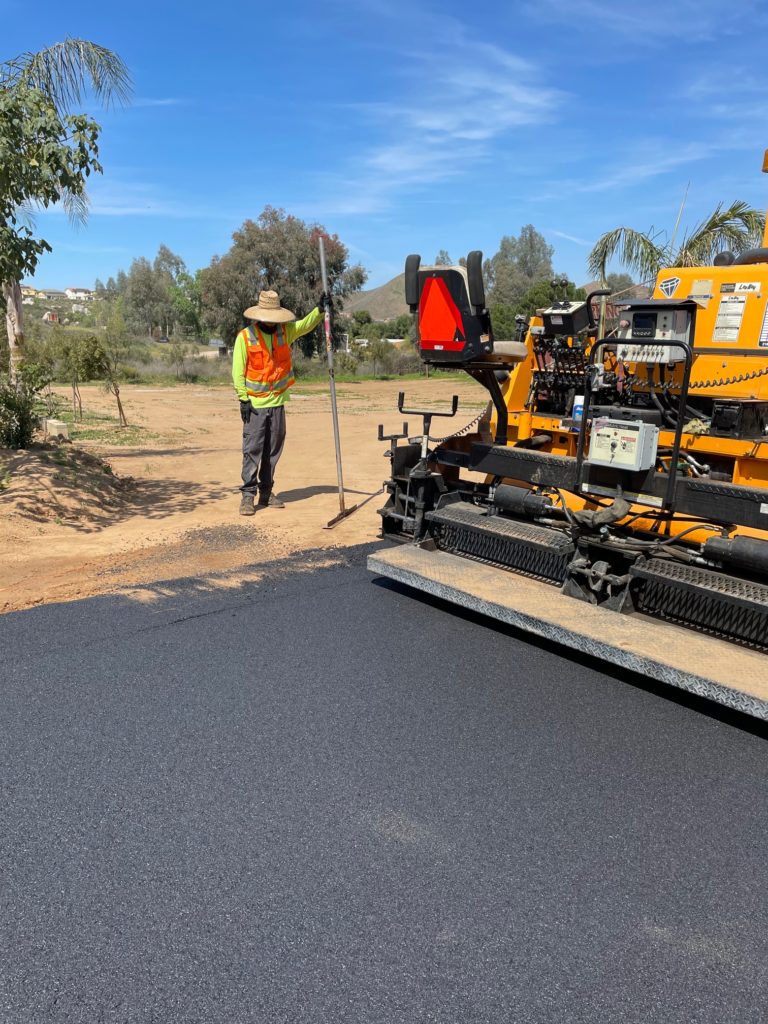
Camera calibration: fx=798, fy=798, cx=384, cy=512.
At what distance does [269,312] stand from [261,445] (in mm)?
1289

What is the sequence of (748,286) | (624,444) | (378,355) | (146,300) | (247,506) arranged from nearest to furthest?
(624,444) < (748,286) < (247,506) < (378,355) < (146,300)

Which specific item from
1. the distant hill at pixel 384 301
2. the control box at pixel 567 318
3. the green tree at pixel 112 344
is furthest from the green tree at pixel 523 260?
the distant hill at pixel 384 301

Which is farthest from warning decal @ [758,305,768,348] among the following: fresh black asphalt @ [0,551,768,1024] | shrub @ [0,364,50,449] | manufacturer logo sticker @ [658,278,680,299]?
shrub @ [0,364,50,449]

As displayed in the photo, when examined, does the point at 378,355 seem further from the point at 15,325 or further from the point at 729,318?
the point at 729,318

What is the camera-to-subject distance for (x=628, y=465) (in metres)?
3.97

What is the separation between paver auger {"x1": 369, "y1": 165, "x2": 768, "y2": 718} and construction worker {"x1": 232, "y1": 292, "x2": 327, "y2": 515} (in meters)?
2.94

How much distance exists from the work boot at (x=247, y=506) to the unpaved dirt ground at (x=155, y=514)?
0.08 metres

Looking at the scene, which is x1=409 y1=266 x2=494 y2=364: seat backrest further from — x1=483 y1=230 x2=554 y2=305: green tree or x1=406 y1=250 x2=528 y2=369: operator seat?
x1=483 y1=230 x2=554 y2=305: green tree

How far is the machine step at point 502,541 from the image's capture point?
15.0 ft

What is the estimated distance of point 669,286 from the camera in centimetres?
474

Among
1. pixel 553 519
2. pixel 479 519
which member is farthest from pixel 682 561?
pixel 479 519

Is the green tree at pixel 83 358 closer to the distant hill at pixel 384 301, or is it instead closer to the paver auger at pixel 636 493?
the paver auger at pixel 636 493

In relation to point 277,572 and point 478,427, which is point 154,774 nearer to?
point 277,572

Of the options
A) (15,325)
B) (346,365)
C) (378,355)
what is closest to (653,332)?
(15,325)
